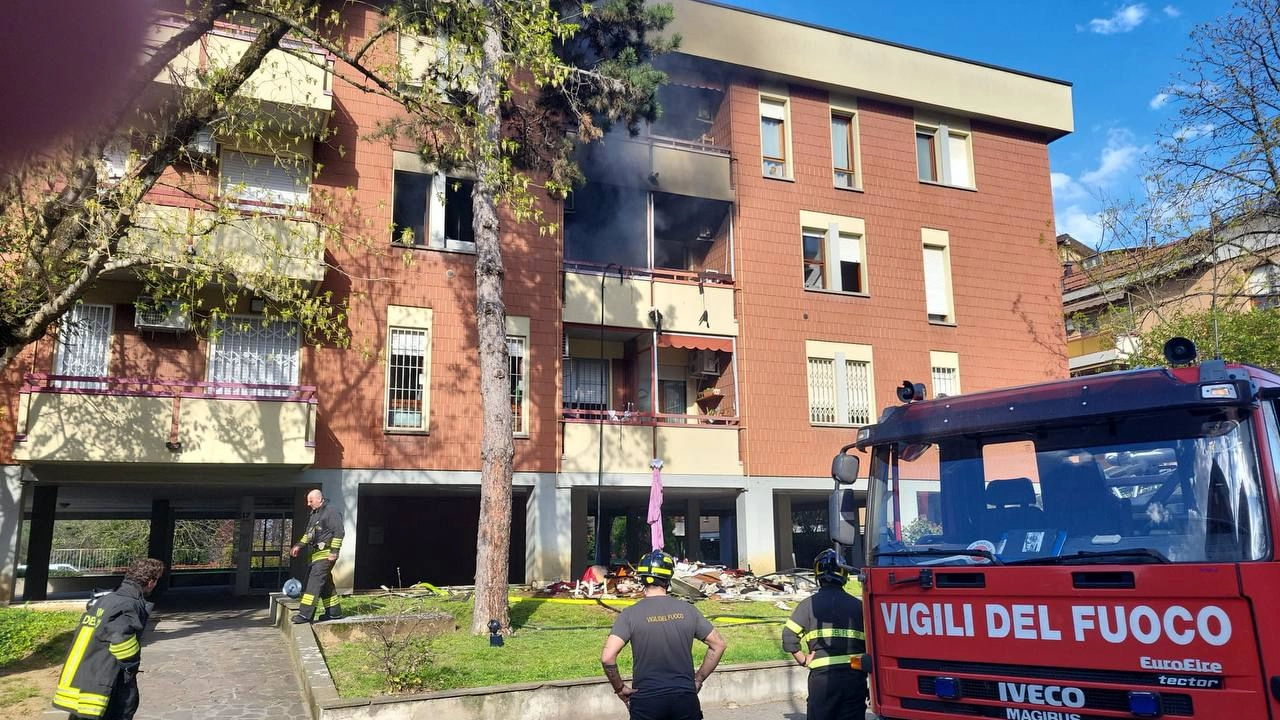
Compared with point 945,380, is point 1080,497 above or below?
below

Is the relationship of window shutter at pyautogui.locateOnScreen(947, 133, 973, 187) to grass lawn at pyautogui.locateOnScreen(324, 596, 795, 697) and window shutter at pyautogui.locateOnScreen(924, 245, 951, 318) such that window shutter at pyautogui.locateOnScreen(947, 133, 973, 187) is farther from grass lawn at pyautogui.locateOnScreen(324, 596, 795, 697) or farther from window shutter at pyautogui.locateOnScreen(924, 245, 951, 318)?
grass lawn at pyautogui.locateOnScreen(324, 596, 795, 697)

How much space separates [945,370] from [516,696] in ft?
54.6

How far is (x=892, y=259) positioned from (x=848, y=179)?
2272 mm

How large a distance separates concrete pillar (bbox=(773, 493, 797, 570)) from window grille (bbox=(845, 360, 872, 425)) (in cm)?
254

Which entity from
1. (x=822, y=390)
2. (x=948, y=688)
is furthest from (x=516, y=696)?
(x=822, y=390)

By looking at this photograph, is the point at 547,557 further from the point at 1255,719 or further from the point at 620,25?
the point at 1255,719

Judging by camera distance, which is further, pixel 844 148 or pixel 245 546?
pixel 844 148

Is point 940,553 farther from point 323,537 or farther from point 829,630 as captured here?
point 323,537

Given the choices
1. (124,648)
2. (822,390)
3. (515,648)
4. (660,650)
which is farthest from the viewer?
(822,390)

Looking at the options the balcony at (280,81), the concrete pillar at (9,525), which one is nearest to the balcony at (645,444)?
the balcony at (280,81)

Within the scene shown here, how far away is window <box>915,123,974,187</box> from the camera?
75.9 ft

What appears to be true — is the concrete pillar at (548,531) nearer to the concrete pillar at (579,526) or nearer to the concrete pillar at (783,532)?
the concrete pillar at (579,526)

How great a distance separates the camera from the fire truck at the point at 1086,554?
4.68 meters

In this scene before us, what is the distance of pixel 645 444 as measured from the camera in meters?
18.7
